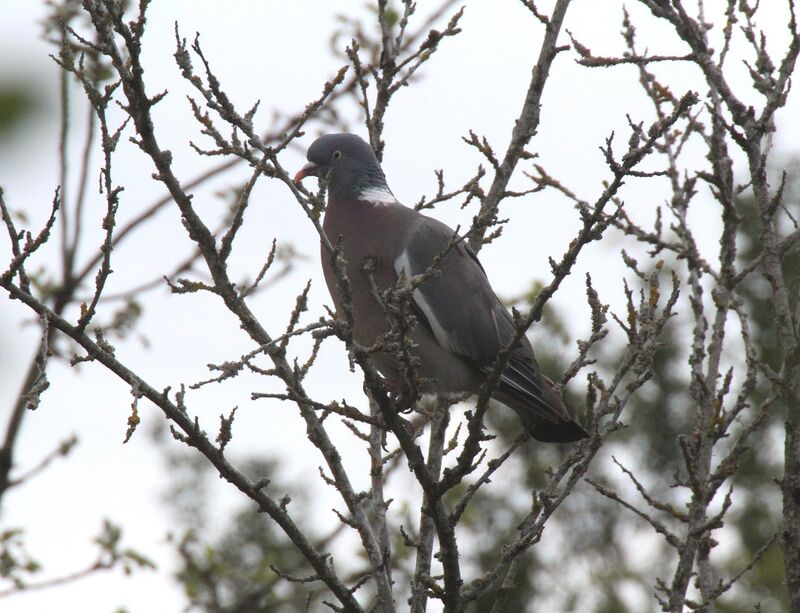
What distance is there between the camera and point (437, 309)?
488 centimetres

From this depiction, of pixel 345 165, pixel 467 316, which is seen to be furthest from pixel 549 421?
pixel 345 165

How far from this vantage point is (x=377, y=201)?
17.0 ft

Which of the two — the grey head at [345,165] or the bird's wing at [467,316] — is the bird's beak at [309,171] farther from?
the bird's wing at [467,316]

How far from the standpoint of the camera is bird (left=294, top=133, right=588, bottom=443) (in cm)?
459

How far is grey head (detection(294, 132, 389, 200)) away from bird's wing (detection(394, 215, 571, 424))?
427mm

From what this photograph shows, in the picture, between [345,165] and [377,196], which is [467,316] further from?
[345,165]

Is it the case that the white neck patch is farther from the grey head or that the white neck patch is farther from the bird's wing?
the bird's wing

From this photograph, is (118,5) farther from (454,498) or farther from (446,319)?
(454,498)

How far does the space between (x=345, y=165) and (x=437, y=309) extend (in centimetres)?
96

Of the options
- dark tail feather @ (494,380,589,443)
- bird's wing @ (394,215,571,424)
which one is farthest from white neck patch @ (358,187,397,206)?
dark tail feather @ (494,380,589,443)

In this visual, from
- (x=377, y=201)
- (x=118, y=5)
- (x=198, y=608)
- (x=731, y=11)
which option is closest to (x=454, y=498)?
(x=198, y=608)

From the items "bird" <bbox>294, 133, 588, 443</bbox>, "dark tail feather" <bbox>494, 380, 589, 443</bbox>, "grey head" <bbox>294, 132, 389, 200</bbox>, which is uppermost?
"grey head" <bbox>294, 132, 389, 200</bbox>

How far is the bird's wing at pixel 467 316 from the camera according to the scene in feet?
15.0

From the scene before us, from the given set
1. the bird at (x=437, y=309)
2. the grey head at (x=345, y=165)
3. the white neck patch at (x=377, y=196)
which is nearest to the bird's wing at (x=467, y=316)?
the bird at (x=437, y=309)
